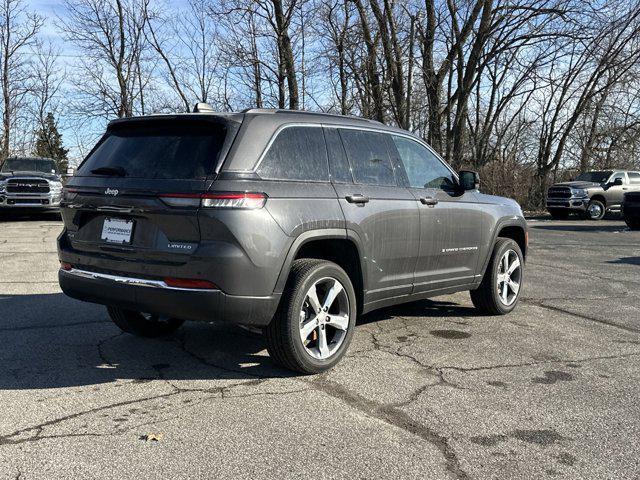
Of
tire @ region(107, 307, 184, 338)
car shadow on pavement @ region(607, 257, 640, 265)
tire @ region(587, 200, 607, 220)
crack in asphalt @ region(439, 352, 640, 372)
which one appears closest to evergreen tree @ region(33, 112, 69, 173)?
tire @ region(587, 200, 607, 220)

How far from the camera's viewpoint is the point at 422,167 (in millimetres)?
5766

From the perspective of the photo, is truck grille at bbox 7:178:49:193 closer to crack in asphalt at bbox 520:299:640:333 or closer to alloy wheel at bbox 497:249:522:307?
crack in asphalt at bbox 520:299:640:333

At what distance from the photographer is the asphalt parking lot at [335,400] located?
10.0ft

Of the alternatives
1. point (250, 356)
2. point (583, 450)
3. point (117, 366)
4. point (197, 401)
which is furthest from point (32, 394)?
point (583, 450)

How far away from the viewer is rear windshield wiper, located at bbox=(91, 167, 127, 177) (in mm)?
4375

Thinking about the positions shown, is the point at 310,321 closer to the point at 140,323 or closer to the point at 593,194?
the point at 140,323

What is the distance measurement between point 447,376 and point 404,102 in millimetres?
22458

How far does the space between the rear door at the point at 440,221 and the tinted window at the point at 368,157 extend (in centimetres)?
25

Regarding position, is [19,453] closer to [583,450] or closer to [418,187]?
[583,450]

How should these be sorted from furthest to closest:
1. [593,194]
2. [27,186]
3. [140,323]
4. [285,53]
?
[285,53] < [593,194] < [27,186] < [140,323]

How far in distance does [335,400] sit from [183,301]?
1170 mm

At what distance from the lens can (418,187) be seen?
5555mm

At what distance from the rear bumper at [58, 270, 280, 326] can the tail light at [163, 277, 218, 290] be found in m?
0.03

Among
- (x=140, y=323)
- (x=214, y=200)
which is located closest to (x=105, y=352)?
(x=140, y=323)
